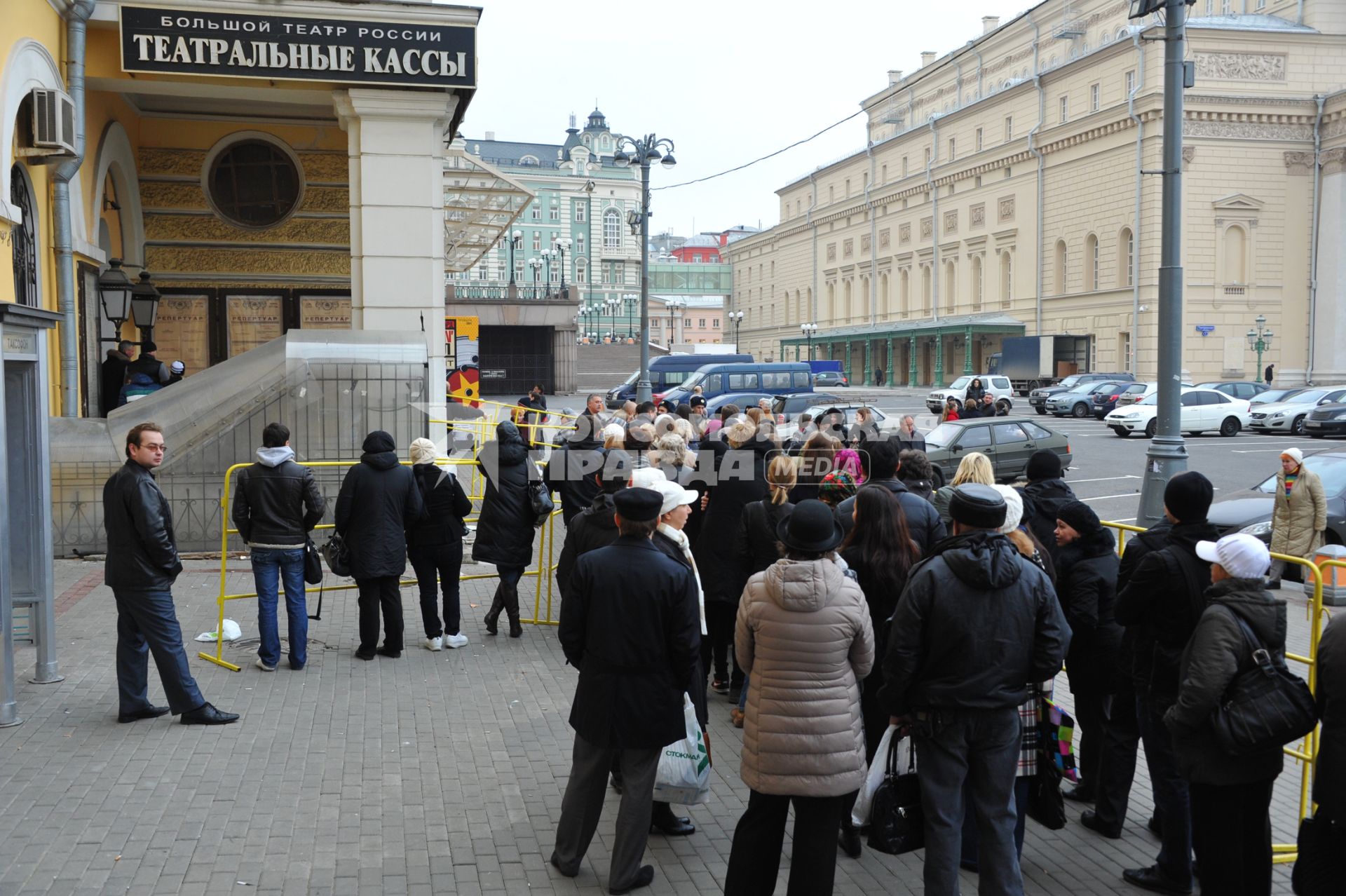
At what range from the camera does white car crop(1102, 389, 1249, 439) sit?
32.7m

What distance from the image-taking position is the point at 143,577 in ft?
22.2

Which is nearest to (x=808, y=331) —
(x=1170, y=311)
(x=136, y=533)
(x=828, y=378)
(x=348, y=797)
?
(x=828, y=378)

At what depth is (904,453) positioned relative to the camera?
23.9 ft

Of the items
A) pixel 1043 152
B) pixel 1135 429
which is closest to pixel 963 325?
pixel 1043 152

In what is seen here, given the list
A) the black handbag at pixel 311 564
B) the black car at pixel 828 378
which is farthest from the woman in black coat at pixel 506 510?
the black car at pixel 828 378

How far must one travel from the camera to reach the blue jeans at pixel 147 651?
682cm

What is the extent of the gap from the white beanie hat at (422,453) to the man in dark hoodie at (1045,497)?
4431mm

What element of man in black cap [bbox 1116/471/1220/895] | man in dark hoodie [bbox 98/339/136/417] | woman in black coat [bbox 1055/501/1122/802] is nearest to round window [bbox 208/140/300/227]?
man in dark hoodie [bbox 98/339/136/417]

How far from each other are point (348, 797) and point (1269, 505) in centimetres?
1120

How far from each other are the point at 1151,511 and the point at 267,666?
24.9 ft

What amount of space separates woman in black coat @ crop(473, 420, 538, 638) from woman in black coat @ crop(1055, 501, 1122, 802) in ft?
14.9

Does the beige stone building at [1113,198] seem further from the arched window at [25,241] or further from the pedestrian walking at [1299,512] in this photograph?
the arched window at [25,241]

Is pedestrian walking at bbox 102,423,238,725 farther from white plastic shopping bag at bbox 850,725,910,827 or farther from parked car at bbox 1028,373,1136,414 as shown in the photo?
parked car at bbox 1028,373,1136,414

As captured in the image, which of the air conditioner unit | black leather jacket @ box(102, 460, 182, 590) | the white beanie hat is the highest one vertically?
the air conditioner unit
